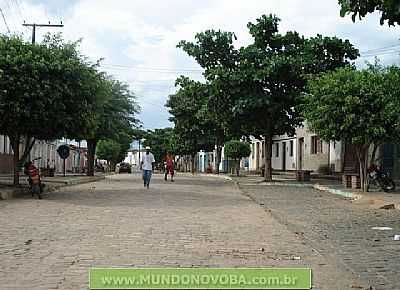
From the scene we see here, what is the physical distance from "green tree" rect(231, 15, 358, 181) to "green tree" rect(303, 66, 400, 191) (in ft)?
20.3

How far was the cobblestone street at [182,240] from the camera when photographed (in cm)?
738

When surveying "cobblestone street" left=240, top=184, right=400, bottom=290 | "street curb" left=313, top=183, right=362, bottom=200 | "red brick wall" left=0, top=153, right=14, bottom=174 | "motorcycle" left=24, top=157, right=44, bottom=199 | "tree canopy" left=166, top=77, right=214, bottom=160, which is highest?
"tree canopy" left=166, top=77, right=214, bottom=160

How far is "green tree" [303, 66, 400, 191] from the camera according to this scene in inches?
768

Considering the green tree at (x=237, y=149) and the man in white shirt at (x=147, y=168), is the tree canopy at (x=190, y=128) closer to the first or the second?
the green tree at (x=237, y=149)

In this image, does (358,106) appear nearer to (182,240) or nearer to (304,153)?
(182,240)

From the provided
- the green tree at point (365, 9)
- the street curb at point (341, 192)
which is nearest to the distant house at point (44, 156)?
the street curb at point (341, 192)

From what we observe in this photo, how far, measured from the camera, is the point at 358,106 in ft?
65.0

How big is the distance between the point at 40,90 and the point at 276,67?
40.5 ft

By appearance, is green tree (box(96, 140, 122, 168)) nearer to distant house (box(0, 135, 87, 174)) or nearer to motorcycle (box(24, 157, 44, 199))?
distant house (box(0, 135, 87, 174))

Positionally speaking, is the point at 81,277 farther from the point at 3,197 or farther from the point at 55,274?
the point at 3,197

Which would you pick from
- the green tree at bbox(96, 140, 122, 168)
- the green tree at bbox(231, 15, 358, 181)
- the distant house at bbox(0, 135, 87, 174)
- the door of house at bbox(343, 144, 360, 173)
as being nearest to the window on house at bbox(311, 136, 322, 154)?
the door of house at bbox(343, 144, 360, 173)

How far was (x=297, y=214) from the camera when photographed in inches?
584

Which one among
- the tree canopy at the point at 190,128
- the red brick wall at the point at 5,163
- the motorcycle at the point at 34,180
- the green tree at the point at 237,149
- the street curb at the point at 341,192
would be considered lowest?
the street curb at the point at 341,192

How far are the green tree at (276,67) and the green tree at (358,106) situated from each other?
620 cm
